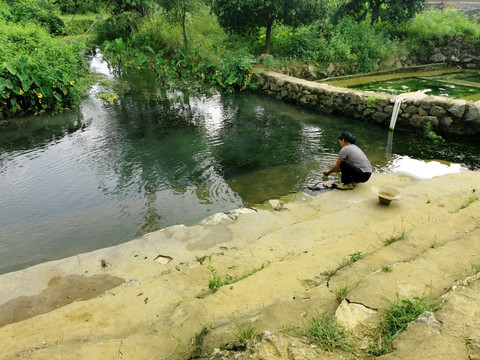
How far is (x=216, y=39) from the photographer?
17.2m

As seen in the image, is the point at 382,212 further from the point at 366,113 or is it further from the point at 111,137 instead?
the point at 111,137

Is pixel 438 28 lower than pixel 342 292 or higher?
higher

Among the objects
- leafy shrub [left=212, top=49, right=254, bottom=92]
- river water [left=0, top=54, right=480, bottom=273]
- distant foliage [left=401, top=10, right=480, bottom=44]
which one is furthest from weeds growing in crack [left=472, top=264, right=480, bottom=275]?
distant foliage [left=401, top=10, right=480, bottom=44]

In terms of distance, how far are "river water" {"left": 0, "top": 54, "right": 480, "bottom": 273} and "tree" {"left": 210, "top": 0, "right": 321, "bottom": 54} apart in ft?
16.6

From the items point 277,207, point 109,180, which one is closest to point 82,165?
point 109,180

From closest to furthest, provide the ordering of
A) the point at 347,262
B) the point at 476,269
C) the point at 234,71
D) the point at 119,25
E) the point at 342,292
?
1. the point at 342,292
2. the point at 476,269
3. the point at 347,262
4. the point at 234,71
5. the point at 119,25

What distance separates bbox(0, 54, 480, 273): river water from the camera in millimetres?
5742

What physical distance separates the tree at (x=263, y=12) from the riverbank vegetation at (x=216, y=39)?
46mm

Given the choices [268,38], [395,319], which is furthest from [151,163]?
[268,38]

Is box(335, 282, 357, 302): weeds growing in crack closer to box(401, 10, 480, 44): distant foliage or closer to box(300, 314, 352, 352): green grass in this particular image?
box(300, 314, 352, 352): green grass

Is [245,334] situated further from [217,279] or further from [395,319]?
[217,279]

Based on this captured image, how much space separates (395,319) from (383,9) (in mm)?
19157

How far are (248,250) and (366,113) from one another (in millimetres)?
8285

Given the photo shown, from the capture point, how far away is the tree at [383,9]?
16531mm
